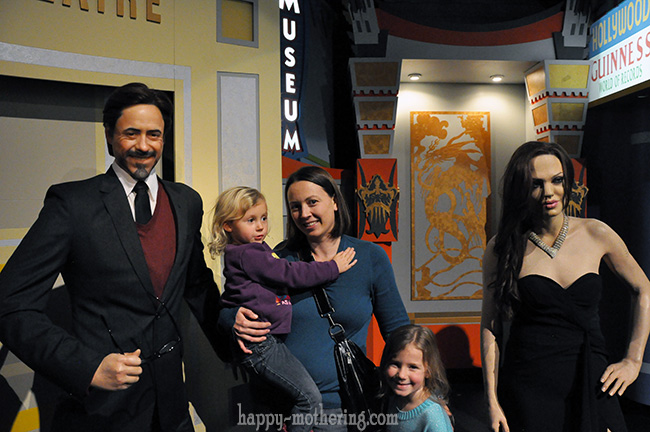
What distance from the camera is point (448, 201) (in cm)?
482

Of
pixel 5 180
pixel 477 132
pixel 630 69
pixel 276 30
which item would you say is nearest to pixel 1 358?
pixel 5 180

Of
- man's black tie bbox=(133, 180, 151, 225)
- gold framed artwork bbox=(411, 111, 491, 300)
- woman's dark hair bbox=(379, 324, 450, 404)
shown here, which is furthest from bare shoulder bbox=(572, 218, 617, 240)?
gold framed artwork bbox=(411, 111, 491, 300)

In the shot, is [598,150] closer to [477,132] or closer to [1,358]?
[477,132]

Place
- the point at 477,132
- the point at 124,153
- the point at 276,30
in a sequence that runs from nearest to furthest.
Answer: the point at 124,153
the point at 276,30
the point at 477,132

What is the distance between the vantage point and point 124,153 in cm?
161

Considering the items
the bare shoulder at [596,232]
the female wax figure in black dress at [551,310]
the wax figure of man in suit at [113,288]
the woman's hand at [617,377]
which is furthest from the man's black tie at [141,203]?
the woman's hand at [617,377]

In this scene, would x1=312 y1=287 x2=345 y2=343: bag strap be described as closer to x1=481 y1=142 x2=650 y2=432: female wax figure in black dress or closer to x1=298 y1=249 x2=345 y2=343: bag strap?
x1=298 y1=249 x2=345 y2=343: bag strap

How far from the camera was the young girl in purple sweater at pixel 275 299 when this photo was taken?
176 cm

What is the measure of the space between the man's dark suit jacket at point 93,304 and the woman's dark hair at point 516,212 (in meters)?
1.28

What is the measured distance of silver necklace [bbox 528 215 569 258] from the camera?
1.93m

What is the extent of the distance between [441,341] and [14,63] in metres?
4.16

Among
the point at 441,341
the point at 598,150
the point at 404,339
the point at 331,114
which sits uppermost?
the point at 331,114

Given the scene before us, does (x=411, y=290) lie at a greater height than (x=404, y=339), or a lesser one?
lesser

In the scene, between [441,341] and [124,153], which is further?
[441,341]
